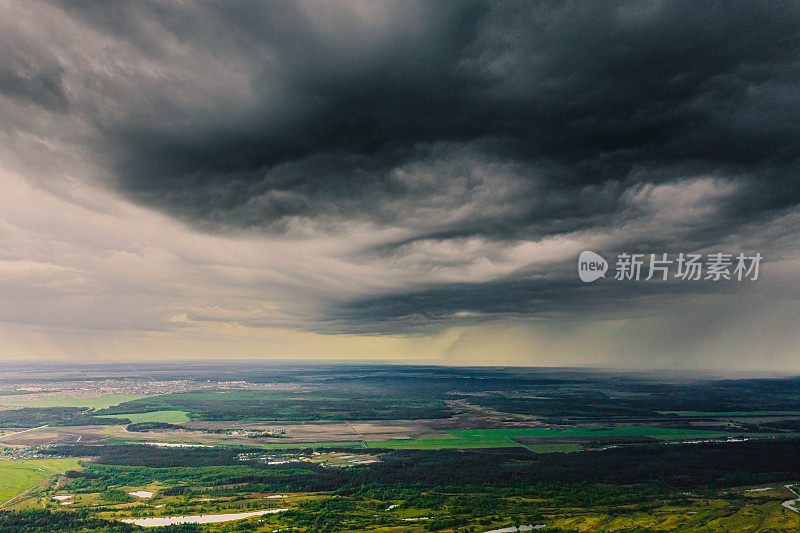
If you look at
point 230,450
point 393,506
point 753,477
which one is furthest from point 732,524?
point 230,450

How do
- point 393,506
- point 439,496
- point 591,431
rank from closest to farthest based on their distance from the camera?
point 393,506 < point 439,496 < point 591,431

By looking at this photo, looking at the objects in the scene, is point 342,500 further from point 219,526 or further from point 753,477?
point 753,477

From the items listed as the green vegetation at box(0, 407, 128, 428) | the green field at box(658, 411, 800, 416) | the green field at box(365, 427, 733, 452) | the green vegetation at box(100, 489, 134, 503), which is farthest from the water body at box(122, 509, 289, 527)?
the green field at box(658, 411, 800, 416)

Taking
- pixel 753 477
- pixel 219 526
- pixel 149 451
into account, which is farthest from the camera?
pixel 149 451

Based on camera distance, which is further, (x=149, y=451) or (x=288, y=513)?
(x=149, y=451)

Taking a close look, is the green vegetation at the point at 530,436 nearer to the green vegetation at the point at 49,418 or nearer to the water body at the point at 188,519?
the water body at the point at 188,519

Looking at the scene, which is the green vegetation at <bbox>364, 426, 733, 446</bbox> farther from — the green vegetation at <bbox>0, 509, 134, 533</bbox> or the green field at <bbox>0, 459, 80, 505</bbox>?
the green field at <bbox>0, 459, 80, 505</bbox>
